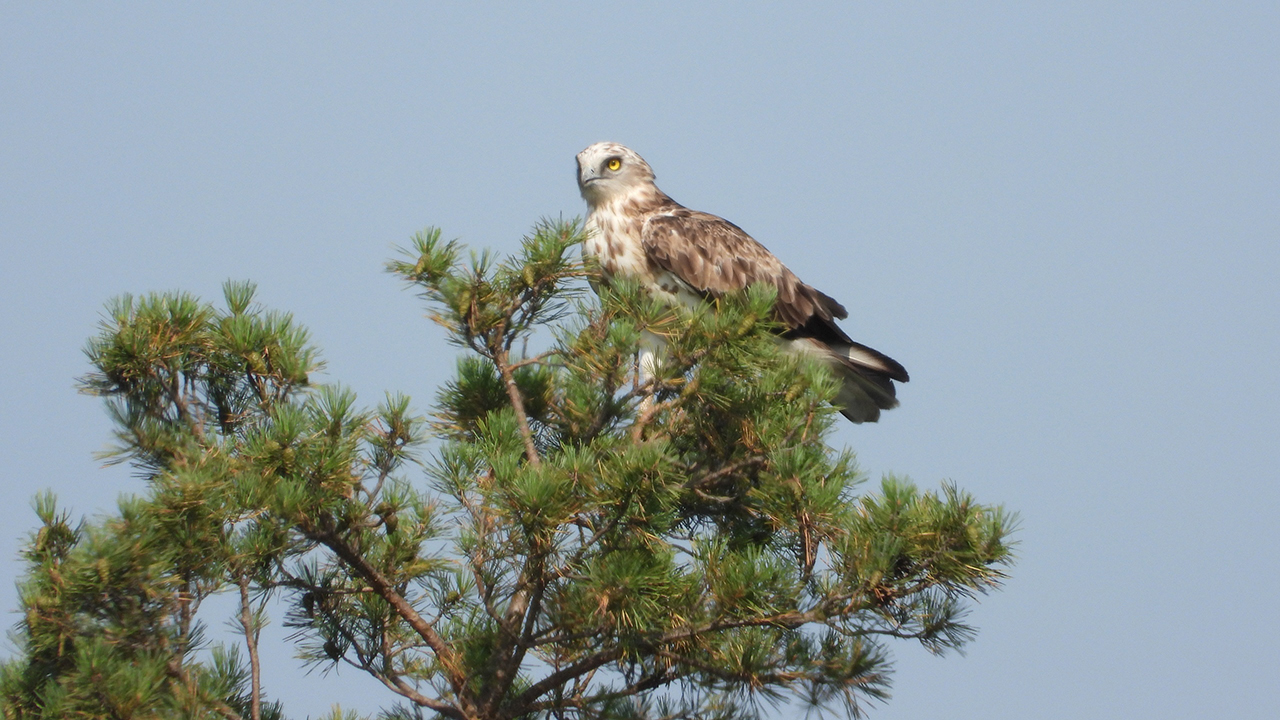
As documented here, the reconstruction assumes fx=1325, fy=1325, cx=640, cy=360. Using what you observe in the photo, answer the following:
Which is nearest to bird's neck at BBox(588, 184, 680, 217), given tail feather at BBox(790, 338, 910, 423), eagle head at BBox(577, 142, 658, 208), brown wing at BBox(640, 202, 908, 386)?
eagle head at BBox(577, 142, 658, 208)

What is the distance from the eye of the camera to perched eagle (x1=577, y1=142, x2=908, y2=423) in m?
7.91

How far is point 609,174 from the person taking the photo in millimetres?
8500

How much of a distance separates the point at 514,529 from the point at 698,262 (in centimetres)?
343

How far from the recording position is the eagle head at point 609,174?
8.48m

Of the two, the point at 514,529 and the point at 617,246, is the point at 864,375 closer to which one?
the point at 617,246

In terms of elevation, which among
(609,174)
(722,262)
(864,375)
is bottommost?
(864,375)

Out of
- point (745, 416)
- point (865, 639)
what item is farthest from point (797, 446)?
point (865, 639)

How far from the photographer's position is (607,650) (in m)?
4.96

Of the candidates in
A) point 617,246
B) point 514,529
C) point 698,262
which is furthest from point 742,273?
point 514,529

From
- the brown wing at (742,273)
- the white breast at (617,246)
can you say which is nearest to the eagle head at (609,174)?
the white breast at (617,246)

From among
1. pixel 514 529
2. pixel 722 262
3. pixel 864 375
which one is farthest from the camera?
pixel 722 262

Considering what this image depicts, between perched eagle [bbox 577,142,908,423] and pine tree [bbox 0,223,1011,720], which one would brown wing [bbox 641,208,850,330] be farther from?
pine tree [bbox 0,223,1011,720]

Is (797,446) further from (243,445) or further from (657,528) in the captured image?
(243,445)

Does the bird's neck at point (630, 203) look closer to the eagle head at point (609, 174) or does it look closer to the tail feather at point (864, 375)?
the eagle head at point (609, 174)
